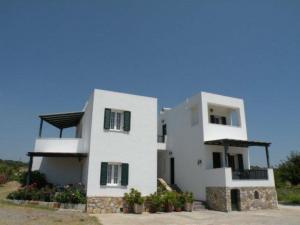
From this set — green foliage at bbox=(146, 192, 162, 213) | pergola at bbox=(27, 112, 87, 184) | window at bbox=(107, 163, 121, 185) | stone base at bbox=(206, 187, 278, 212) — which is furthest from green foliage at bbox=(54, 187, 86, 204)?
stone base at bbox=(206, 187, 278, 212)

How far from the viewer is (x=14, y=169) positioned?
94.0ft

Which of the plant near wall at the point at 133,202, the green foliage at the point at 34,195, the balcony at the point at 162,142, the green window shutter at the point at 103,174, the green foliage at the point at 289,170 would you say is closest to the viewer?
the green foliage at the point at 34,195

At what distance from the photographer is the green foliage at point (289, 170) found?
26875 millimetres

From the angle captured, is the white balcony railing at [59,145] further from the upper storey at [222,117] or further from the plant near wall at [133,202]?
the upper storey at [222,117]

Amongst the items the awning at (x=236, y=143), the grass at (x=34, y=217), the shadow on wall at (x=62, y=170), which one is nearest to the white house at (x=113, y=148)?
the shadow on wall at (x=62, y=170)

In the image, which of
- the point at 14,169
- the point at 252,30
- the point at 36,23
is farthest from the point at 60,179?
the point at 252,30

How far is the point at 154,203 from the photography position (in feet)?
56.2

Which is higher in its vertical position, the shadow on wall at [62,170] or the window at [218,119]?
the window at [218,119]

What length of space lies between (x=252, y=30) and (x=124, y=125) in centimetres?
989

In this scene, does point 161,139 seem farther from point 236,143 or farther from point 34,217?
point 34,217

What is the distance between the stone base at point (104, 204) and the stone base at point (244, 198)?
257 inches

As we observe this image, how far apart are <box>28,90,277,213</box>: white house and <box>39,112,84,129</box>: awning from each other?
3.0 inches

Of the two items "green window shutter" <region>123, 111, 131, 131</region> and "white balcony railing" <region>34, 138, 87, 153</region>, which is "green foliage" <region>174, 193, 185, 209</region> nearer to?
"green window shutter" <region>123, 111, 131, 131</region>

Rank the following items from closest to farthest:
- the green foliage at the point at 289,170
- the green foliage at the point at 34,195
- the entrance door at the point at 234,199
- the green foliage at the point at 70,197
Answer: the green foliage at the point at 70,197 → the green foliage at the point at 34,195 → the entrance door at the point at 234,199 → the green foliage at the point at 289,170
